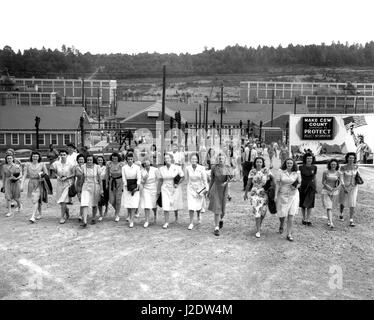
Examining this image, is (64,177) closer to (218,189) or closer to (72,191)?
(72,191)

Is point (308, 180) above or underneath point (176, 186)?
above

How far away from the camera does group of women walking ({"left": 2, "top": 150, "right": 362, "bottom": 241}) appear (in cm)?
987

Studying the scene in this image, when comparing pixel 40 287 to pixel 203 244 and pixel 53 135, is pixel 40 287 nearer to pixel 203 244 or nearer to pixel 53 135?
pixel 203 244

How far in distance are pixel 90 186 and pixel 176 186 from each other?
6.36ft

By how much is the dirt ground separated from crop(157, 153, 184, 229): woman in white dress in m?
0.51

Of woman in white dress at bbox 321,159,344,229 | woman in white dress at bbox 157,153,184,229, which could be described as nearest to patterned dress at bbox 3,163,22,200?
woman in white dress at bbox 157,153,184,229

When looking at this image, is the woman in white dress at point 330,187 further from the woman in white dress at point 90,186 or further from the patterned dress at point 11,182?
the patterned dress at point 11,182

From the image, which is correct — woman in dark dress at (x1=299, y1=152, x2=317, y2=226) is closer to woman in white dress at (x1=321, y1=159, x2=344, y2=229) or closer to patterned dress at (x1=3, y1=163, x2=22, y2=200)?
woman in white dress at (x1=321, y1=159, x2=344, y2=229)

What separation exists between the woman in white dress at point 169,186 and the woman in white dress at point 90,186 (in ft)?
4.64

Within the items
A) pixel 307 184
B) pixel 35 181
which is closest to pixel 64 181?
pixel 35 181

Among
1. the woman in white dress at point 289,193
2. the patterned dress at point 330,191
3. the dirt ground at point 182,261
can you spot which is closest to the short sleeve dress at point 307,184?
the patterned dress at point 330,191

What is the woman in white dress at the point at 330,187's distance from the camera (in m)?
11.0

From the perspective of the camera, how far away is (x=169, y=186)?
10664 millimetres
